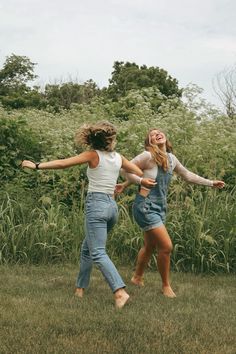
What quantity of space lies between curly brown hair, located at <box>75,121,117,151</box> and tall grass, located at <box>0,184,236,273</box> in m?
1.97

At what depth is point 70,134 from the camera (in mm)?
9086

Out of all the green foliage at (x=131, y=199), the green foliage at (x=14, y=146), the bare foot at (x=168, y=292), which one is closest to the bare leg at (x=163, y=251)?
the bare foot at (x=168, y=292)

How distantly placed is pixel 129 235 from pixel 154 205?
4.83ft

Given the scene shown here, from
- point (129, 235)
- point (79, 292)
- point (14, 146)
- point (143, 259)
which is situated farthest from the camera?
point (14, 146)

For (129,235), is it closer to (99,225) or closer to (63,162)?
(99,225)

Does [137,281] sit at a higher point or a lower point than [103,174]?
lower

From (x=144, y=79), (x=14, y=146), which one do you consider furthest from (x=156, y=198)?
(x=144, y=79)

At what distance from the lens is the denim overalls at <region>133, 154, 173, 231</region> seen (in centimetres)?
580

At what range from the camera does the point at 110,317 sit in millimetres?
4785

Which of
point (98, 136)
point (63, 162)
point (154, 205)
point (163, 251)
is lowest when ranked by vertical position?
point (163, 251)

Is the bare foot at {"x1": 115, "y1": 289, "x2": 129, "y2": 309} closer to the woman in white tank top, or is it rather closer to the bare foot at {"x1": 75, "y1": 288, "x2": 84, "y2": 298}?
the woman in white tank top

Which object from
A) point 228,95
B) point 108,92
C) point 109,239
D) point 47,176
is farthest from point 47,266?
point 108,92

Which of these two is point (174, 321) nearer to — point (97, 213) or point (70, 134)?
point (97, 213)

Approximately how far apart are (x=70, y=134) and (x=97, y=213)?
3947 millimetres
